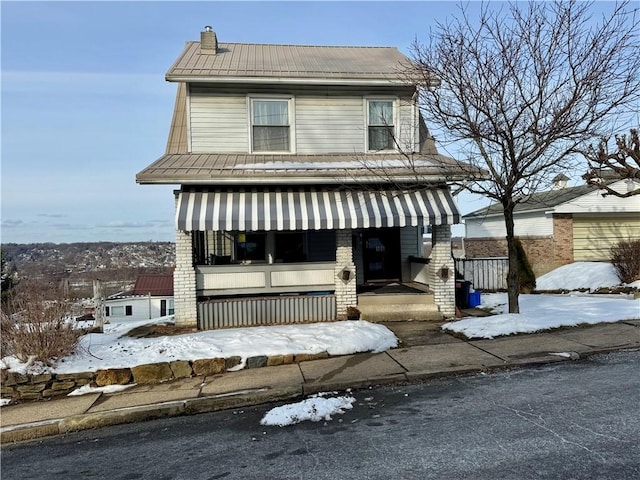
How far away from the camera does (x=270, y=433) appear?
4.84m

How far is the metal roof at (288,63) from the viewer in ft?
35.6

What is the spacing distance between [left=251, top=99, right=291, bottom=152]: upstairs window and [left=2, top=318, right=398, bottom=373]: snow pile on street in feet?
15.9

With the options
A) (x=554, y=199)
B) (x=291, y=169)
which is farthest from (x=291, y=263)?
(x=554, y=199)

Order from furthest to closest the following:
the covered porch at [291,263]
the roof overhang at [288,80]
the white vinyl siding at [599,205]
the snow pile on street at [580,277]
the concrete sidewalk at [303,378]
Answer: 1. the white vinyl siding at [599,205]
2. the snow pile on street at [580,277]
3. the roof overhang at [288,80]
4. the covered porch at [291,263]
5. the concrete sidewalk at [303,378]

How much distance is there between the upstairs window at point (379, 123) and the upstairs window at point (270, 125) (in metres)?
2.21

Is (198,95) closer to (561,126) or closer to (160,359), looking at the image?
(160,359)

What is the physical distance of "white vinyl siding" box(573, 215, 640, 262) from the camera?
19938 millimetres

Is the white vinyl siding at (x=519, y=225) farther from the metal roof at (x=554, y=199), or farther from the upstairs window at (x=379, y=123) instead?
the upstairs window at (x=379, y=123)

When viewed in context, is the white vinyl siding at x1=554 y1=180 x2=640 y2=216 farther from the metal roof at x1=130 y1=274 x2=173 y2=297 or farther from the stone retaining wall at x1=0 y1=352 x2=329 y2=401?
the metal roof at x1=130 y1=274 x2=173 y2=297

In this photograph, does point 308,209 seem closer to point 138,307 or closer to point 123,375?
point 123,375

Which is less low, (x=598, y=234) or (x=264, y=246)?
(x=598, y=234)

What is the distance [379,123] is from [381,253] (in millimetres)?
3895

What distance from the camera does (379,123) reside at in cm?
1151

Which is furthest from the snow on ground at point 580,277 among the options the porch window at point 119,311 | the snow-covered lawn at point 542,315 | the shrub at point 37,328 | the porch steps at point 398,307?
the porch window at point 119,311
